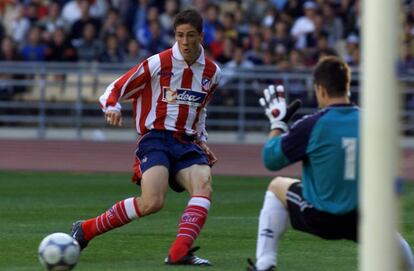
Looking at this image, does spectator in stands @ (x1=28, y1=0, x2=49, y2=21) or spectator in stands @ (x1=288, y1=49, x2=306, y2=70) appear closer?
spectator in stands @ (x1=288, y1=49, x2=306, y2=70)

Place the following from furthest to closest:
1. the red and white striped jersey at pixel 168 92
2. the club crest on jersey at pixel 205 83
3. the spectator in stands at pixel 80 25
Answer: the spectator in stands at pixel 80 25 < the club crest on jersey at pixel 205 83 < the red and white striped jersey at pixel 168 92

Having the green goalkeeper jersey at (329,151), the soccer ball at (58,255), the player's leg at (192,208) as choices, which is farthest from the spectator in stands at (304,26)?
the green goalkeeper jersey at (329,151)

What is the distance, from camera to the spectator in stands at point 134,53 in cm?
2425

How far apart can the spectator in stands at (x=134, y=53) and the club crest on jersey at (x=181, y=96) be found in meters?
14.1

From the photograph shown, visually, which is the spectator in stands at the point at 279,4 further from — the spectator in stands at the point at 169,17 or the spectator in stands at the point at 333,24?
the spectator in stands at the point at 169,17

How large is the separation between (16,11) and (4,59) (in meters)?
1.81

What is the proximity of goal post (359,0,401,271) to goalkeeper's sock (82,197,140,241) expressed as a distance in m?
3.96

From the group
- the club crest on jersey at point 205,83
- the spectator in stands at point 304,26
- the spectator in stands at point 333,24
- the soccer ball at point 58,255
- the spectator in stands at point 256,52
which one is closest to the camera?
the soccer ball at point 58,255

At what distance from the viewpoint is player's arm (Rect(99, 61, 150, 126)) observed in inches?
377

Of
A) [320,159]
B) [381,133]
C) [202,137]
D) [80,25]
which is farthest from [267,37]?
[381,133]

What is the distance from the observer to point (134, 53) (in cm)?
2433

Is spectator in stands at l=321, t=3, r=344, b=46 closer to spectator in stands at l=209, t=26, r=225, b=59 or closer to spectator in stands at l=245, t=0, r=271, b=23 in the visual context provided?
spectator in stands at l=245, t=0, r=271, b=23

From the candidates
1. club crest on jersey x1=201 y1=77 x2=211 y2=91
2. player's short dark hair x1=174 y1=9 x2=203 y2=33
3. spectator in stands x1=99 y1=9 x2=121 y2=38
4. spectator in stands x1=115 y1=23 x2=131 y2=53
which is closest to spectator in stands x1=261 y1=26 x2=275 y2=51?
spectator in stands x1=115 y1=23 x2=131 y2=53

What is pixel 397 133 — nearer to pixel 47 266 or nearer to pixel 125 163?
pixel 47 266
